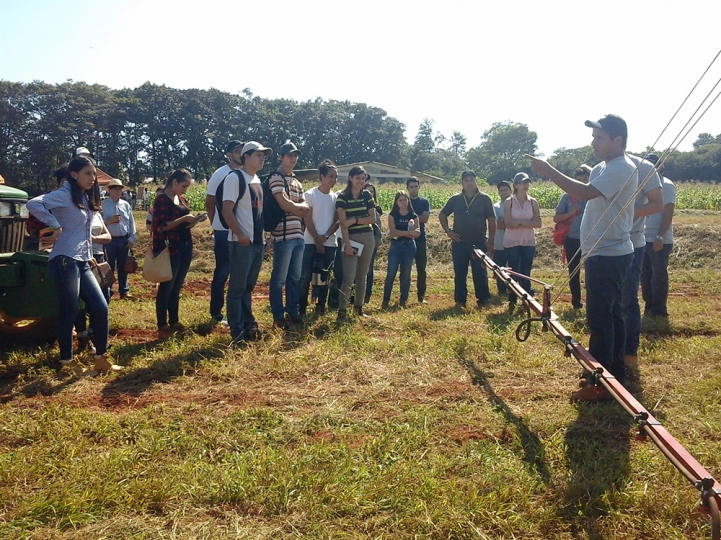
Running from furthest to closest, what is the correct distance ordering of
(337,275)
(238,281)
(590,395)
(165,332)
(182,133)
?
1. (182,133)
2. (337,275)
3. (165,332)
4. (238,281)
5. (590,395)

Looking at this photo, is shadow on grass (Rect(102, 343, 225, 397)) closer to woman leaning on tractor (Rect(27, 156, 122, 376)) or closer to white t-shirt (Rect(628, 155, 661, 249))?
woman leaning on tractor (Rect(27, 156, 122, 376))

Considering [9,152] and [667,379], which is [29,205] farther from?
[9,152]

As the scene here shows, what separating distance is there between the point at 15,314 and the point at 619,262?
16.6ft

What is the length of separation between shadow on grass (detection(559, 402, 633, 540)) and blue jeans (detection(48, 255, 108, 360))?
368 centimetres

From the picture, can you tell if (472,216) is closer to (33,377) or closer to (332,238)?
(332,238)

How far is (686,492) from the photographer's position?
107 inches

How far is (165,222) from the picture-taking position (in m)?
5.89

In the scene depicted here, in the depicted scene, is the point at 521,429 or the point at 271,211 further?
the point at 271,211

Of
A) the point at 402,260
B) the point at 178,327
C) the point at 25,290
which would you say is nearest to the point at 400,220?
the point at 402,260

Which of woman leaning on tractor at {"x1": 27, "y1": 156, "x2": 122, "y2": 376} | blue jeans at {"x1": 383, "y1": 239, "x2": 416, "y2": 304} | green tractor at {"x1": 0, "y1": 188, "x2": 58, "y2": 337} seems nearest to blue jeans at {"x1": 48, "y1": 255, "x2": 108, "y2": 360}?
woman leaning on tractor at {"x1": 27, "y1": 156, "x2": 122, "y2": 376}

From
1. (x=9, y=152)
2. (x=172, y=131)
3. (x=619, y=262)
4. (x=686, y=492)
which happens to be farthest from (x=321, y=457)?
(x=172, y=131)

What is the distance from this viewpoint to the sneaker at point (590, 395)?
154 inches

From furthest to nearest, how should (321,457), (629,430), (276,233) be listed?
(276,233), (629,430), (321,457)

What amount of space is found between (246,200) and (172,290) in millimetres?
1359
